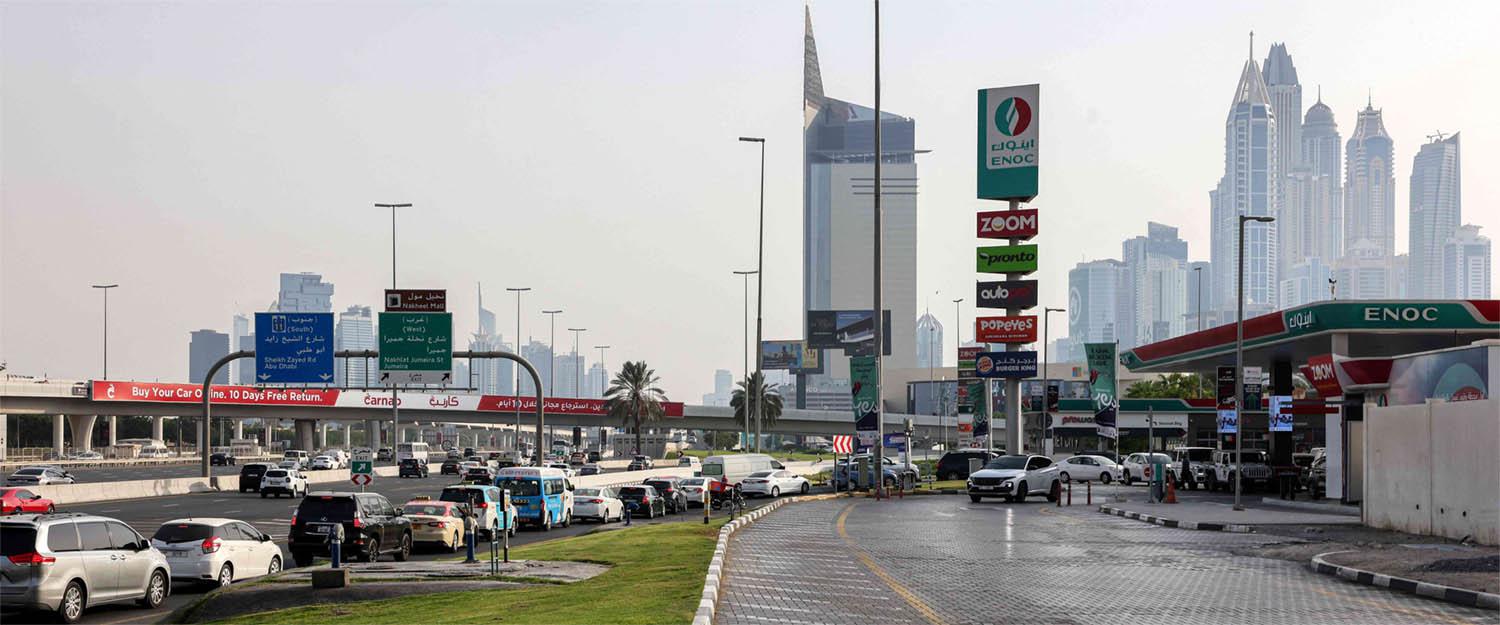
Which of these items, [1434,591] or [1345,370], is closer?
[1434,591]

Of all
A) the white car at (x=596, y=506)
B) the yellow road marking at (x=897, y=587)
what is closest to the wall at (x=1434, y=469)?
the yellow road marking at (x=897, y=587)

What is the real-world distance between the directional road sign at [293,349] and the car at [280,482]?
4627 mm

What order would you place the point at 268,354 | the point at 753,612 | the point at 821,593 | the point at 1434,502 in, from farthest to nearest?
the point at 268,354, the point at 1434,502, the point at 821,593, the point at 753,612

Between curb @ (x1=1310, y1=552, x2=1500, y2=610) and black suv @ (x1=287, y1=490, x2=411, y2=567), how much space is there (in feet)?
57.4

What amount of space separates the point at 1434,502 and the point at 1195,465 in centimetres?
3497

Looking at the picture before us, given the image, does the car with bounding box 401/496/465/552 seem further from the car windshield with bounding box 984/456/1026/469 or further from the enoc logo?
the enoc logo

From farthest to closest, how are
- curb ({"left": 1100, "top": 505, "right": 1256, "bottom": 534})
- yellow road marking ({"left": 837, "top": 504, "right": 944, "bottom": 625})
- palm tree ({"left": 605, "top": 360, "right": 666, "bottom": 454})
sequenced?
1. palm tree ({"left": 605, "top": 360, "right": 666, "bottom": 454})
2. curb ({"left": 1100, "top": 505, "right": 1256, "bottom": 534})
3. yellow road marking ({"left": 837, "top": 504, "right": 944, "bottom": 625})

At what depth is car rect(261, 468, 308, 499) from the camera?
60906mm

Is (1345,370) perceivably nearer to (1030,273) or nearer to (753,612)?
(753,612)

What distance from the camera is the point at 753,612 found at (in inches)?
695

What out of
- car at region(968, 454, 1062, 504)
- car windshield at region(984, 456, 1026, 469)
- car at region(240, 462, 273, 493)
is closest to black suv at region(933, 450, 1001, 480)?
car windshield at region(984, 456, 1026, 469)

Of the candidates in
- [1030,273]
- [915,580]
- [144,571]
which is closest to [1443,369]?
[915,580]

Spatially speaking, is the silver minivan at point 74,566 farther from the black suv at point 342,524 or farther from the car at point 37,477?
the car at point 37,477

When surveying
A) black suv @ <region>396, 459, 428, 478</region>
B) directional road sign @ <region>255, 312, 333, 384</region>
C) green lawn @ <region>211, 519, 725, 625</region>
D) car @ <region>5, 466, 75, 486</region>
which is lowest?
black suv @ <region>396, 459, 428, 478</region>
